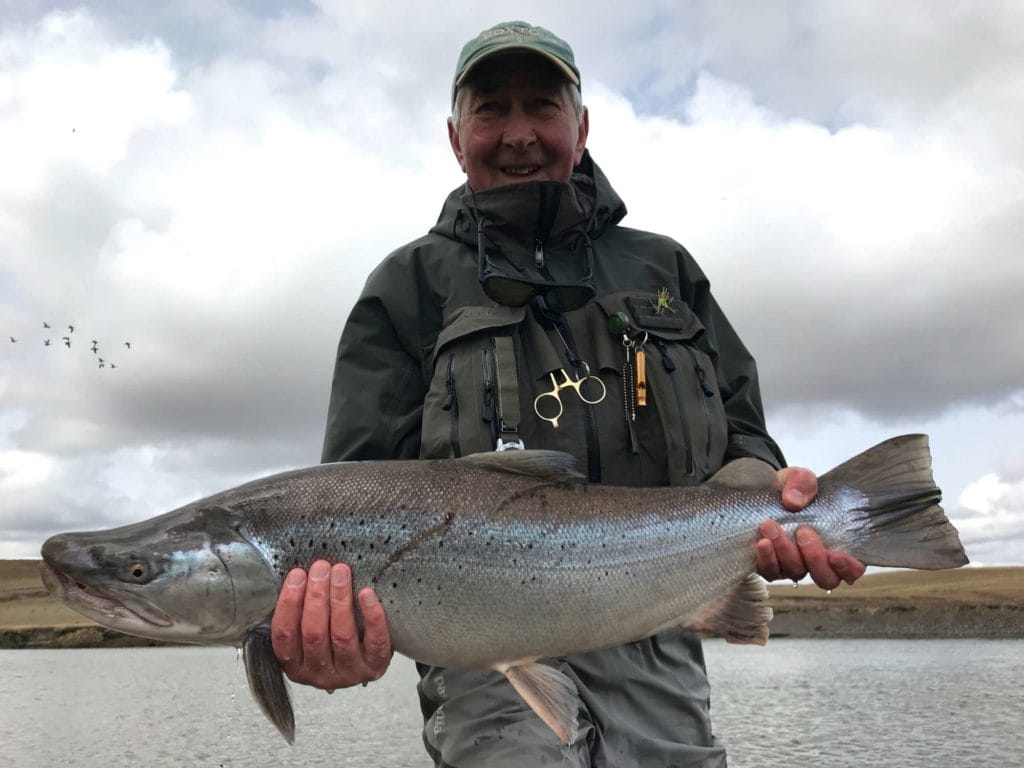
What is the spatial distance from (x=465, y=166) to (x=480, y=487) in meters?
1.81

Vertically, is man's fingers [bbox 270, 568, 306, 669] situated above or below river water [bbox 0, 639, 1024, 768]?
above

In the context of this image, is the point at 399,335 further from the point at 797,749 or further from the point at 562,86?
the point at 797,749

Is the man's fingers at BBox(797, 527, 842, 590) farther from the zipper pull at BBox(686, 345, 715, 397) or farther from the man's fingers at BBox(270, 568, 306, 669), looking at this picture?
the man's fingers at BBox(270, 568, 306, 669)

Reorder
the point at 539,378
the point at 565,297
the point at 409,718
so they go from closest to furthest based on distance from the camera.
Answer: the point at 539,378
the point at 565,297
the point at 409,718

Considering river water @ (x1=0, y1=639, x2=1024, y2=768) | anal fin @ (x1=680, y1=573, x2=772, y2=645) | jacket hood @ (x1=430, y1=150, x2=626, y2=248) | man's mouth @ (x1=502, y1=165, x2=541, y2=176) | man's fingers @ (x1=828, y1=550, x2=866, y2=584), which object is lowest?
river water @ (x1=0, y1=639, x2=1024, y2=768)

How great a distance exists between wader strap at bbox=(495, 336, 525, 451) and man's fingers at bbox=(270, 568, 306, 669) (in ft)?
3.23

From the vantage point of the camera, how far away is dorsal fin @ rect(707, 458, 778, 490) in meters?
3.79

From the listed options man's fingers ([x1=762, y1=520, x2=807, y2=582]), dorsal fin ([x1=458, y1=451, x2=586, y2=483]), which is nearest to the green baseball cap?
dorsal fin ([x1=458, y1=451, x2=586, y2=483])

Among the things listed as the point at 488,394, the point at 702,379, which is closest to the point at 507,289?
the point at 488,394

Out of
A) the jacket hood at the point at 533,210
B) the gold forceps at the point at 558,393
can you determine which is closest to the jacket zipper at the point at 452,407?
the gold forceps at the point at 558,393

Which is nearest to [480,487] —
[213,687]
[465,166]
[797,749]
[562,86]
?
[465,166]

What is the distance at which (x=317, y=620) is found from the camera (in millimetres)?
3270

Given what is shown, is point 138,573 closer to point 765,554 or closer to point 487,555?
point 487,555

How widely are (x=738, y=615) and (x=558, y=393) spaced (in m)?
1.18
